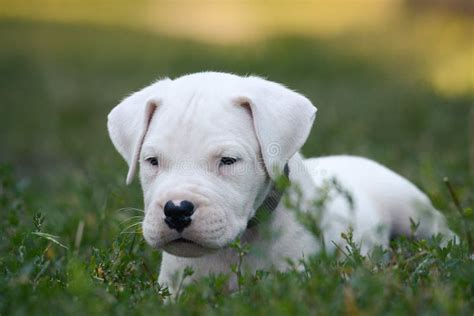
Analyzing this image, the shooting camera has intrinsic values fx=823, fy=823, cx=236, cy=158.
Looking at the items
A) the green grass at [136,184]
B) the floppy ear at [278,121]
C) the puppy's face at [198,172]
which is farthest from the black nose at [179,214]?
the floppy ear at [278,121]

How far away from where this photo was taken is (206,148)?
150 inches

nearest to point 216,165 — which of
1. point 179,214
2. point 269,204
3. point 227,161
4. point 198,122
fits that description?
point 227,161

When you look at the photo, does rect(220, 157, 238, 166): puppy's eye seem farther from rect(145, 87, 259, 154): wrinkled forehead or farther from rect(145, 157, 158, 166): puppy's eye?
rect(145, 157, 158, 166): puppy's eye

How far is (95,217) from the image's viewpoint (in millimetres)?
5801

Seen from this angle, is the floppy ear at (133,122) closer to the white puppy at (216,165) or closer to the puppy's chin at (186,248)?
the white puppy at (216,165)

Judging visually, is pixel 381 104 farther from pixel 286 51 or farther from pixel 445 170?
pixel 286 51

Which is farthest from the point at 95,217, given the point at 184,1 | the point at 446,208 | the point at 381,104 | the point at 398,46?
the point at 184,1

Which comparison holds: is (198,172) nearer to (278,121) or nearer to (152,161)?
(152,161)

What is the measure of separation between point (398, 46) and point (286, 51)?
209 cm

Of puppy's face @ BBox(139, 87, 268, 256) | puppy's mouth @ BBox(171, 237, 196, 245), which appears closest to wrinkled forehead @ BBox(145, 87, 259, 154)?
A: puppy's face @ BBox(139, 87, 268, 256)

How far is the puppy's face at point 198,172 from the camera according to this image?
3668mm

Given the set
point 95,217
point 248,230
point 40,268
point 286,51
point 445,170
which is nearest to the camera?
point 40,268

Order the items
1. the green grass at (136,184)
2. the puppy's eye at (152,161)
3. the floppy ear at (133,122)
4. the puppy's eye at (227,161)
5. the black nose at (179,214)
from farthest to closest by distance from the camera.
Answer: the floppy ear at (133,122)
the puppy's eye at (152,161)
the puppy's eye at (227,161)
the black nose at (179,214)
the green grass at (136,184)

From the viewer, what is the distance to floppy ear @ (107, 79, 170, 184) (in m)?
4.15
